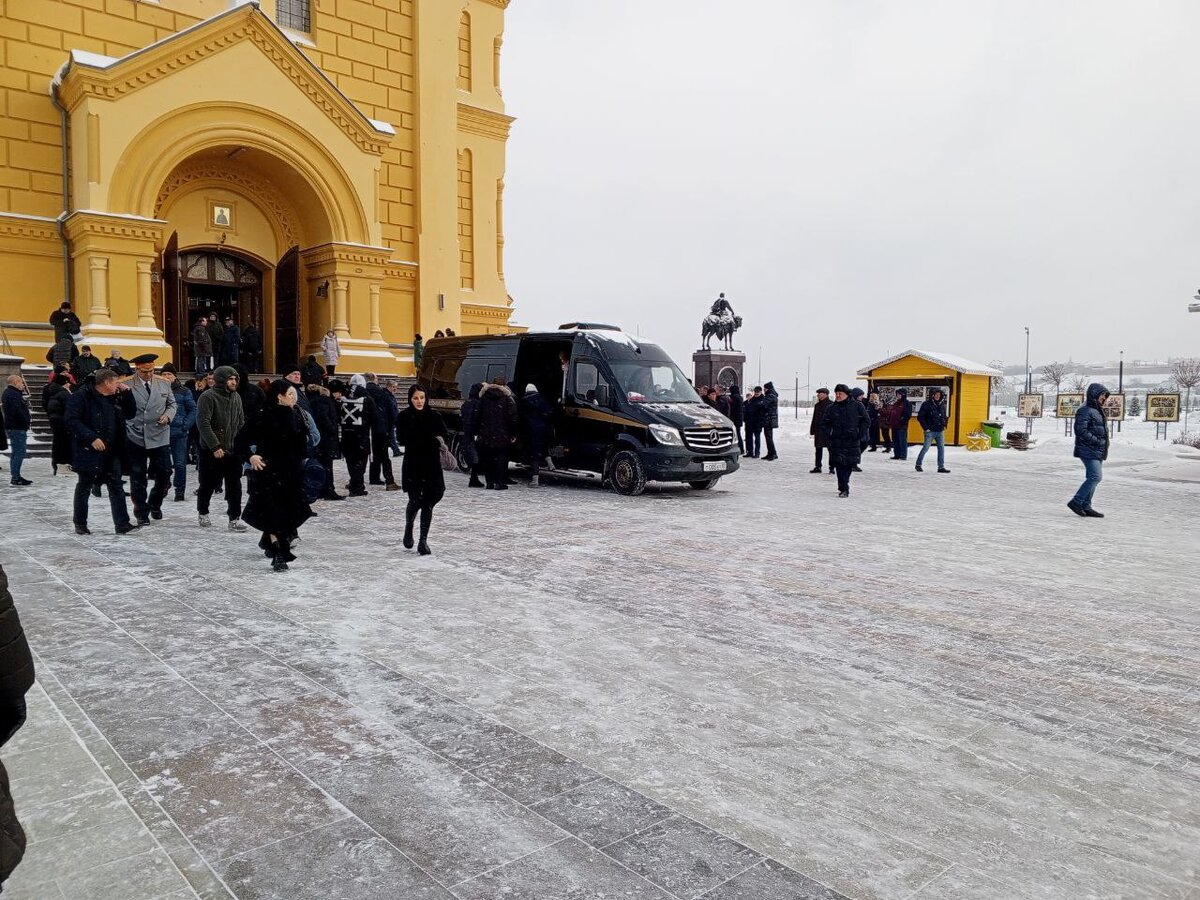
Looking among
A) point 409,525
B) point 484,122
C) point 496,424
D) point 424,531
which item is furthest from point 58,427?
point 484,122

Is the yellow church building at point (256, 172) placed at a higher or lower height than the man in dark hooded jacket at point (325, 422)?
higher

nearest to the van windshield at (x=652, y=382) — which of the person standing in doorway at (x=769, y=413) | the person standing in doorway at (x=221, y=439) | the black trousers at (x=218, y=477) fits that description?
the person standing in doorway at (x=221, y=439)

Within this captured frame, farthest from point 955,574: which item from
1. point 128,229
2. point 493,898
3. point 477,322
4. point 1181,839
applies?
point 477,322

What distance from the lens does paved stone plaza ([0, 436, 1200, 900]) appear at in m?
2.96

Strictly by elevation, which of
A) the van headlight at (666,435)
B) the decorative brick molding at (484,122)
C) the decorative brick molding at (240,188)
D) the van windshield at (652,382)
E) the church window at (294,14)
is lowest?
the van headlight at (666,435)

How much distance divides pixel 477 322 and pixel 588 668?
2370 centimetres

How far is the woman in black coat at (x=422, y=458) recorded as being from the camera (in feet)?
26.6

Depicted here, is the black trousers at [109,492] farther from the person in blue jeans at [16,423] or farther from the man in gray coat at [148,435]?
the person in blue jeans at [16,423]

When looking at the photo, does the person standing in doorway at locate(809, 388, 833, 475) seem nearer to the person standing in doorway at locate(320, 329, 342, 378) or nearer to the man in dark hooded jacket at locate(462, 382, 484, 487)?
the man in dark hooded jacket at locate(462, 382, 484, 487)

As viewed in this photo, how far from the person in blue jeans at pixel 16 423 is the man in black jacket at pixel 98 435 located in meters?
5.03

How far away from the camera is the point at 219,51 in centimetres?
2102

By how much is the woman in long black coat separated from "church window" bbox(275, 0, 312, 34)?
2072 cm

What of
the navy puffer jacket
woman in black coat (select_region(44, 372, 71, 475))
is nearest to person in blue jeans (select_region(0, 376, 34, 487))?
woman in black coat (select_region(44, 372, 71, 475))

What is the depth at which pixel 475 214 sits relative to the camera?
27.8 m
